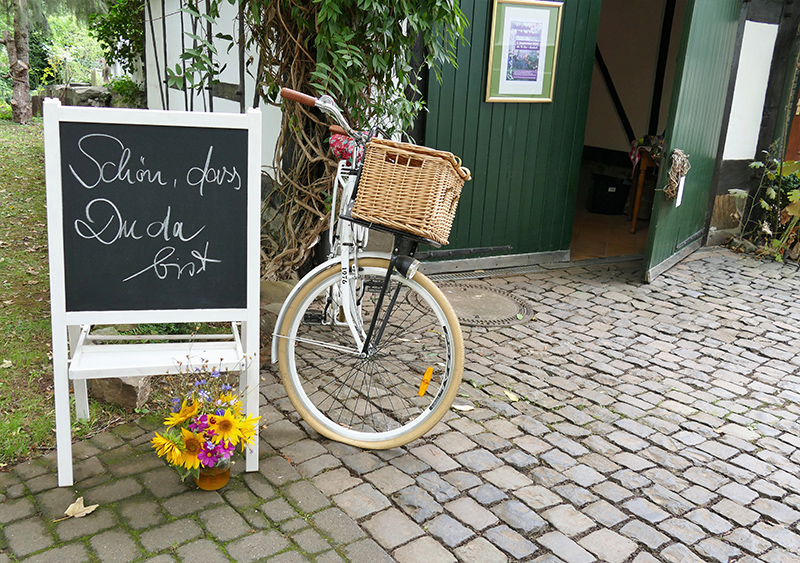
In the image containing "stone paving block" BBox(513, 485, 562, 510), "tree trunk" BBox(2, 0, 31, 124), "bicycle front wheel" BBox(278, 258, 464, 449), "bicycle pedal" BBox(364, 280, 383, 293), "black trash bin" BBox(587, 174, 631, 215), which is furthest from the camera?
"tree trunk" BBox(2, 0, 31, 124)

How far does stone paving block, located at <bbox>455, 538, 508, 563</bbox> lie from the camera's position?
2346 millimetres

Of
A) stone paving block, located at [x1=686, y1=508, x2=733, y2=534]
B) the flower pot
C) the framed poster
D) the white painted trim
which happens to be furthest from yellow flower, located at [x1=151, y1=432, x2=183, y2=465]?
the framed poster

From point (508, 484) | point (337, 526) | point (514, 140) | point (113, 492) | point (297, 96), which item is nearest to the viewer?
point (337, 526)

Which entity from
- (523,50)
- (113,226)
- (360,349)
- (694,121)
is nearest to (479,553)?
(360,349)

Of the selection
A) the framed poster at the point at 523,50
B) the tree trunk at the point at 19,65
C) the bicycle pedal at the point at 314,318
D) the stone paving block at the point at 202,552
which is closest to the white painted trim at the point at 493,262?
the framed poster at the point at 523,50

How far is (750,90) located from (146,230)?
636 centimetres

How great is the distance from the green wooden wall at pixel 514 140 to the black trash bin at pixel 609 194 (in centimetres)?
245

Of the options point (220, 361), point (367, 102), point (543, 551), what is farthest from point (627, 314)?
point (220, 361)

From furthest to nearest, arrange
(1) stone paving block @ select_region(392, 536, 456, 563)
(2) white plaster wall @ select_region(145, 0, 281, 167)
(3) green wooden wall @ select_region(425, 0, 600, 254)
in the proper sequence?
(3) green wooden wall @ select_region(425, 0, 600, 254)
(2) white plaster wall @ select_region(145, 0, 281, 167)
(1) stone paving block @ select_region(392, 536, 456, 563)

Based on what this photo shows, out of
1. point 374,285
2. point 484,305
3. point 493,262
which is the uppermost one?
point 374,285

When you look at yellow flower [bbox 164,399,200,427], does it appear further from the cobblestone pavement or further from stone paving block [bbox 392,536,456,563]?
stone paving block [bbox 392,536,456,563]

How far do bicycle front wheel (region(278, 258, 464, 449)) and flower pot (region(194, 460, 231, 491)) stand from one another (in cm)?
49

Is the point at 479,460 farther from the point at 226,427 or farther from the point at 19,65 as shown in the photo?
the point at 19,65

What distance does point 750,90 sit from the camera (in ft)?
22.6
